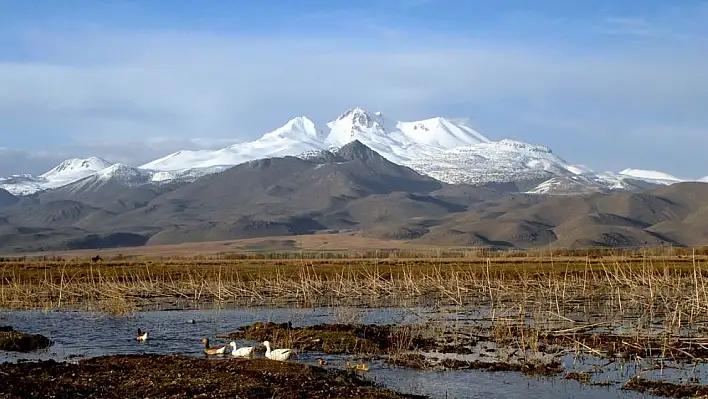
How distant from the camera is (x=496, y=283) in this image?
42344 millimetres

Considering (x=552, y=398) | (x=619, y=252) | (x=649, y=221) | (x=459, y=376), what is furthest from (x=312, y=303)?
(x=649, y=221)

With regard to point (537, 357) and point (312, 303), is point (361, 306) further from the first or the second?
point (537, 357)

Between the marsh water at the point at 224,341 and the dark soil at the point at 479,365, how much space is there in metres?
0.36

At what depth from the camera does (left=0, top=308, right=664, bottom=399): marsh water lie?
1864cm

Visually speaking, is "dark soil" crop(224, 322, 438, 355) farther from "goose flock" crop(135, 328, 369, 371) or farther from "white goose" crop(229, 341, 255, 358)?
"white goose" crop(229, 341, 255, 358)

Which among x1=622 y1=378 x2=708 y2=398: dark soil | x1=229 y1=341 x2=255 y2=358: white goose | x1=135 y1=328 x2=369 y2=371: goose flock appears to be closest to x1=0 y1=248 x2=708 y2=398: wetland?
x1=622 y1=378 x2=708 y2=398: dark soil

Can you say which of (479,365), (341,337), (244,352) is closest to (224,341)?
(341,337)

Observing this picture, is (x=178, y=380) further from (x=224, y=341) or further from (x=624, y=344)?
(x=624, y=344)

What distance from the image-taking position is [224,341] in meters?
25.9

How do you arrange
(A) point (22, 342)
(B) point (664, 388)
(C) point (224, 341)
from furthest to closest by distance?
(C) point (224, 341) < (A) point (22, 342) < (B) point (664, 388)

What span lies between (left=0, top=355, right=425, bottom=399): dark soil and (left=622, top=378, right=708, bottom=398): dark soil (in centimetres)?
476

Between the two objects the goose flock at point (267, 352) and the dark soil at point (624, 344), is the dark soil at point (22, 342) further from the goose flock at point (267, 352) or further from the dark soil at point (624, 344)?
the dark soil at point (624, 344)

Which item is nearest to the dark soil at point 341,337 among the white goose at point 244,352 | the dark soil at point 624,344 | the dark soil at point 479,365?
the dark soil at point 479,365

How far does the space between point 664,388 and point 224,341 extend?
41.3 ft
